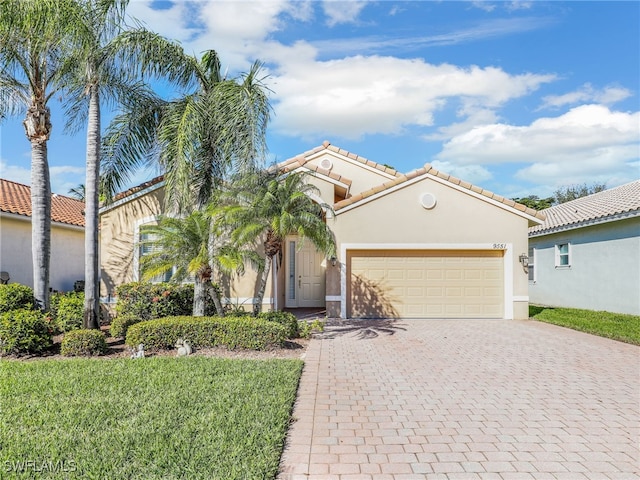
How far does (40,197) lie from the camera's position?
969 cm

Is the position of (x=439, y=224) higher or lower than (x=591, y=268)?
higher

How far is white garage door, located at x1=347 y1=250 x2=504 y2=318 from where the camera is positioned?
13516 millimetres

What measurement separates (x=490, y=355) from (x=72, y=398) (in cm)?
781

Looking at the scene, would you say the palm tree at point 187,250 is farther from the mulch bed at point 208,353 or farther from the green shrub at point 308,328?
the green shrub at point 308,328

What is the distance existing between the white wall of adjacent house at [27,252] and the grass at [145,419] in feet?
29.9

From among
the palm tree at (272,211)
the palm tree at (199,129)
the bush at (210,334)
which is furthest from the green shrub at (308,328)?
the palm tree at (199,129)

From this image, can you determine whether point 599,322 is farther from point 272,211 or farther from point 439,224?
point 272,211

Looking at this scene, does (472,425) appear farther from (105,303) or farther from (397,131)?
(397,131)

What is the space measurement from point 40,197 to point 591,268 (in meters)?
19.0

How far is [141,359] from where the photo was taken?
756 centimetres

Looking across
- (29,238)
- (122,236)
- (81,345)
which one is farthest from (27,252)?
(81,345)

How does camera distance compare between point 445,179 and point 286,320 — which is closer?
point 286,320

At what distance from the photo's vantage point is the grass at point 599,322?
1023cm

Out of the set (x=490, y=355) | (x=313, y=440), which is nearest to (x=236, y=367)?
(x=313, y=440)
